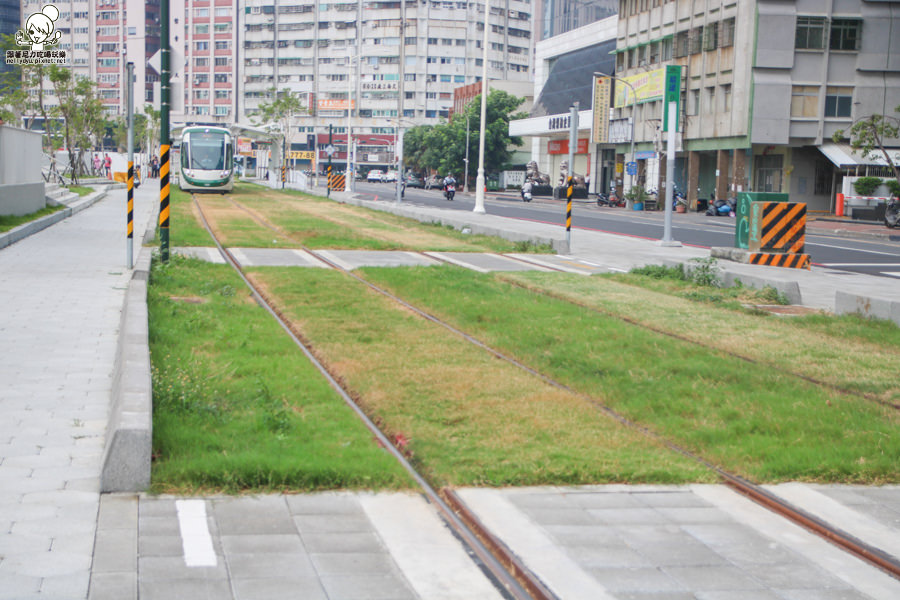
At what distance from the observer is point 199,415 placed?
23.7ft

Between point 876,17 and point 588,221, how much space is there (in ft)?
76.3

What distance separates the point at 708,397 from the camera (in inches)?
328

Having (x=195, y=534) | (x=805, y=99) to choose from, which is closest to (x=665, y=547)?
(x=195, y=534)

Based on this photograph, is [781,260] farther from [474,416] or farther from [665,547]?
[665,547]

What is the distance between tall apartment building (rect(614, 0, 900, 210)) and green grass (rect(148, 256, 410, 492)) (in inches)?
1927

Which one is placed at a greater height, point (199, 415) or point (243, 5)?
point (243, 5)

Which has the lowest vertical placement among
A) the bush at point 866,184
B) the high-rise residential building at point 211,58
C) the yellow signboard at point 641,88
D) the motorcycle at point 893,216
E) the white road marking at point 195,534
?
the white road marking at point 195,534

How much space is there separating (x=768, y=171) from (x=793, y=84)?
17.0 feet

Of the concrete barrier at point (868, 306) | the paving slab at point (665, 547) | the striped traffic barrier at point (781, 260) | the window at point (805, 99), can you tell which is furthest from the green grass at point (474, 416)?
the window at point (805, 99)

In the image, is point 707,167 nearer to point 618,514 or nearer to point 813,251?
point 813,251

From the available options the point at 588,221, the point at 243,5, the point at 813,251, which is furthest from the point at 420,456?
the point at 243,5

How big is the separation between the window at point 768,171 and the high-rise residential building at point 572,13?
65.1 metres

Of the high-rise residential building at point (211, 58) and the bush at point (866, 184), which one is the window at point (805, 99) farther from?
the high-rise residential building at point (211, 58)

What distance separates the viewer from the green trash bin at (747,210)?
921 inches
